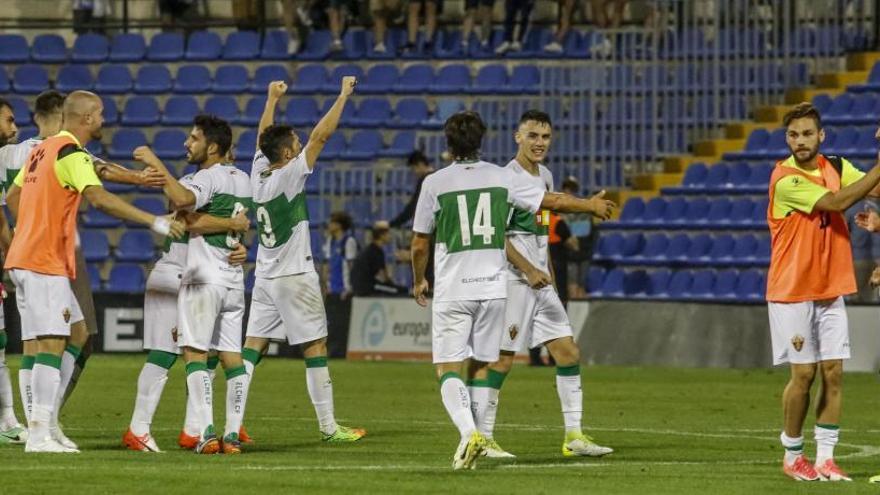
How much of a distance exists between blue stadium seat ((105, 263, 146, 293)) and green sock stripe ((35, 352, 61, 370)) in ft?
61.2

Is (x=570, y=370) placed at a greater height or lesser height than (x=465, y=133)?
lesser

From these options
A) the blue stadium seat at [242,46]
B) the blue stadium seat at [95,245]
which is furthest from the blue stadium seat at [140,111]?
the blue stadium seat at [95,245]

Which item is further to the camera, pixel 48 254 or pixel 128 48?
pixel 128 48

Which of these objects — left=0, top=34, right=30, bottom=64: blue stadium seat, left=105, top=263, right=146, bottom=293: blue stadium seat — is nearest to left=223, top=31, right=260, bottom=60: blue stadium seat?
left=0, top=34, right=30, bottom=64: blue stadium seat

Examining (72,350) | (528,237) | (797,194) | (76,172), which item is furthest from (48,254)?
(797,194)

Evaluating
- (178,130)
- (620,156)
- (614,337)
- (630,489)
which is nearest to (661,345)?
(614,337)

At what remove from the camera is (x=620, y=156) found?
30094mm

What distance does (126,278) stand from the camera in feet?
104

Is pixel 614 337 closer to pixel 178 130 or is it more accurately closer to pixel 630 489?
pixel 178 130

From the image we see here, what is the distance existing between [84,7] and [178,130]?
428 centimetres

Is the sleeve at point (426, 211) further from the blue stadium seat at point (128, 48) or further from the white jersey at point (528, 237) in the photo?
the blue stadium seat at point (128, 48)

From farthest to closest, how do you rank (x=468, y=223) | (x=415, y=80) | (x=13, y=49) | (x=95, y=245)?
(x=13, y=49), (x=415, y=80), (x=95, y=245), (x=468, y=223)

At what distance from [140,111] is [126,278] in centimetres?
397

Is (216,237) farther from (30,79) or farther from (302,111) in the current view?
(30,79)
